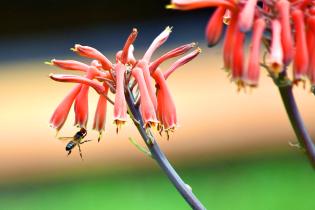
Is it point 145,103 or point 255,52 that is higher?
point 255,52

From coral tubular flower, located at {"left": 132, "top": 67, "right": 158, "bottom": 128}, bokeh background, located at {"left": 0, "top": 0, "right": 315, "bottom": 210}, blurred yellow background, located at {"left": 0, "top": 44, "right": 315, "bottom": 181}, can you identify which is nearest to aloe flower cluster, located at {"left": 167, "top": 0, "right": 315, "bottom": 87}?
coral tubular flower, located at {"left": 132, "top": 67, "right": 158, "bottom": 128}

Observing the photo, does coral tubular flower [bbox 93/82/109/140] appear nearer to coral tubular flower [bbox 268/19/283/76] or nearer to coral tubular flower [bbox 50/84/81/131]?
coral tubular flower [bbox 50/84/81/131]

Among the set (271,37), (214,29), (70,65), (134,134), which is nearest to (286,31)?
(271,37)

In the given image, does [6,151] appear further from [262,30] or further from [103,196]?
[262,30]

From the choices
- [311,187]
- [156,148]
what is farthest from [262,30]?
[311,187]

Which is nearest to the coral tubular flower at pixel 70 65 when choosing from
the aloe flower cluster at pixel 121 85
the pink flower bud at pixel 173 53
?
the aloe flower cluster at pixel 121 85

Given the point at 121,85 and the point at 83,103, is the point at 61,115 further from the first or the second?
the point at 121,85
